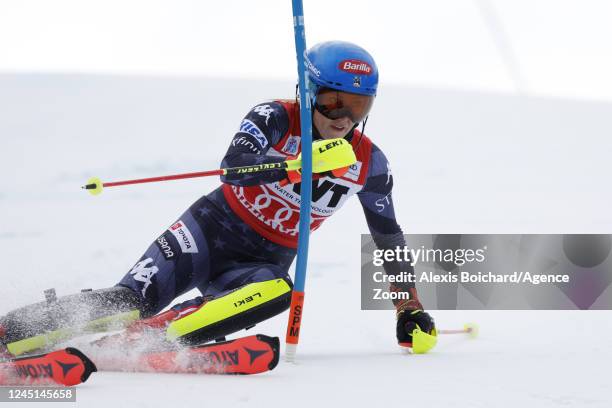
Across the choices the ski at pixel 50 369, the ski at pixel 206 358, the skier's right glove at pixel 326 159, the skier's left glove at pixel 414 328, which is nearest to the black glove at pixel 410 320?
the skier's left glove at pixel 414 328

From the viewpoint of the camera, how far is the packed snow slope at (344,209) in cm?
292

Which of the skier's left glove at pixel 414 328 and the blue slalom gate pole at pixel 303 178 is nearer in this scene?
the blue slalom gate pole at pixel 303 178

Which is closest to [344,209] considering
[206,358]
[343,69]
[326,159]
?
[343,69]

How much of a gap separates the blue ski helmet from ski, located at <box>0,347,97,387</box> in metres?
1.55

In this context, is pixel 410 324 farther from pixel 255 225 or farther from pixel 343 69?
pixel 343 69

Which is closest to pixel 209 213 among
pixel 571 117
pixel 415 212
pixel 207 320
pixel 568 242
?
pixel 207 320

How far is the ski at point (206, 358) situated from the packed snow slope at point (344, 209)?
78 mm

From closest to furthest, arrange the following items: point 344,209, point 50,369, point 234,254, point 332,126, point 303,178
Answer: point 50,369 < point 303,178 < point 332,126 < point 234,254 < point 344,209

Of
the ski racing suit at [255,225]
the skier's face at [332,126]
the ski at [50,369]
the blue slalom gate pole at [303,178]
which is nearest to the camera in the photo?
the ski at [50,369]

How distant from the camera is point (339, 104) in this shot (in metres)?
3.81

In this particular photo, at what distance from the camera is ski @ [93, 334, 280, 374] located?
10.0ft

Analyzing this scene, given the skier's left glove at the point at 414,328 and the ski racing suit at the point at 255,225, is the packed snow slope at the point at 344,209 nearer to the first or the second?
the skier's left glove at the point at 414,328

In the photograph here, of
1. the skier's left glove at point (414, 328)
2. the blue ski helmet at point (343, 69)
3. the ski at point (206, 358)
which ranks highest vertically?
the blue ski helmet at point (343, 69)

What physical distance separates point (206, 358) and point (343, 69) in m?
1.36
